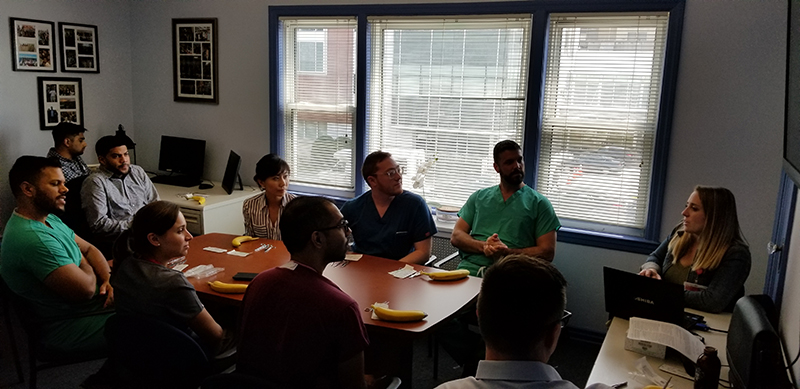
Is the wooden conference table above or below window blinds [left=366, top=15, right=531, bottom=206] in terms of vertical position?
below

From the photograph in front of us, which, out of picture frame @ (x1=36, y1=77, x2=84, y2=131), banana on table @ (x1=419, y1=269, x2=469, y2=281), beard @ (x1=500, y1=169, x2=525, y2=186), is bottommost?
banana on table @ (x1=419, y1=269, x2=469, y2=281)

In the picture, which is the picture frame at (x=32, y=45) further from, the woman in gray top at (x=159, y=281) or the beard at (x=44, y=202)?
the woman in gray top at (x=159, y=281)

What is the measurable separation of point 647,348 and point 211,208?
3354 mm

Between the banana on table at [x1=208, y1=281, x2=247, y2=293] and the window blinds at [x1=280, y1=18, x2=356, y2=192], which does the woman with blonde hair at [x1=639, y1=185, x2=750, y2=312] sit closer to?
the banana on table at [x1=208, y1=281, x2=247, y2=293]

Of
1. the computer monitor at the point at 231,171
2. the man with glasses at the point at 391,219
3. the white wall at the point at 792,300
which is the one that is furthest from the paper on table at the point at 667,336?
the computer monitor at the point at 231,171

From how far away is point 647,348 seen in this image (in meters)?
2.21

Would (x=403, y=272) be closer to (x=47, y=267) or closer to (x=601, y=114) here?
(x=47, y=267)

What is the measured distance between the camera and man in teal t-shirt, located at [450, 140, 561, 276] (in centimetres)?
367

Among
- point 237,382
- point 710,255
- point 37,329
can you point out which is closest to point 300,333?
point 237,382

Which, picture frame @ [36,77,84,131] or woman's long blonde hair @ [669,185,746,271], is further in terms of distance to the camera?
picture frame @ [36,77,84,131]

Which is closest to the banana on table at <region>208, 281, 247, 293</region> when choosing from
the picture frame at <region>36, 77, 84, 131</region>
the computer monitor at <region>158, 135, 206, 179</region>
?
the computer monitor at <region>158, 135, 206, 179</region>

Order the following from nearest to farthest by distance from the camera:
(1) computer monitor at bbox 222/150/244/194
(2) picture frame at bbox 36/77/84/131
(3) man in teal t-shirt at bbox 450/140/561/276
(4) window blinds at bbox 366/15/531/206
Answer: (3) man in teal t-shirt at bbox 450/140/561/276 → (4) window blinds at bbox 366/15/531/206 → (1) computer monitor at bbox 222/150/244/194 → (2) picture frame at bbox 36/77/84/131

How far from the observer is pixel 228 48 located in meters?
5.12

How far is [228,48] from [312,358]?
12.7ft
